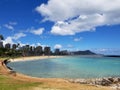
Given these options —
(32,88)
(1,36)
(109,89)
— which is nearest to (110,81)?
(109,89)

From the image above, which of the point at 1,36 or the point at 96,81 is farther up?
the point at 1,36

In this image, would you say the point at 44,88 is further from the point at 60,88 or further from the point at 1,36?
the point at 1,36

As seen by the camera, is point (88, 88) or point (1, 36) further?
point (1, 36)

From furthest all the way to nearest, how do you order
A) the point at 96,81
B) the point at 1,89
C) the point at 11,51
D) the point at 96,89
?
the point at 11,51
the point at 96,81
the point at 96,89
the point at 1,89

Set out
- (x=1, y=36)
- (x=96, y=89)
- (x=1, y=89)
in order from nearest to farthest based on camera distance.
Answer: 1. (x=1, y=89)
2. (x=96, y=89)
3. (x=1, y=36)

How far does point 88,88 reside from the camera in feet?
82.0

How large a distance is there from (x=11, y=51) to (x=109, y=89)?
168 m

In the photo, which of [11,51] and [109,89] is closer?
[109,89]

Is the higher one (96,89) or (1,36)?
(1,36)

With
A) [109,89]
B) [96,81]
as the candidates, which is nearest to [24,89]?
[109,89]

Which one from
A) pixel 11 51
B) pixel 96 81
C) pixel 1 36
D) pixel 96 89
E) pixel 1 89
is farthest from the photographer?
pixel 11 51

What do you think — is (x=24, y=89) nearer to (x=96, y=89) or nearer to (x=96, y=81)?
(x=96, y=89)

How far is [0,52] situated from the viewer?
160375mm

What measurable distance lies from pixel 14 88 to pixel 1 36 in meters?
135
